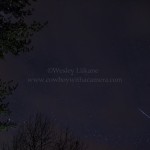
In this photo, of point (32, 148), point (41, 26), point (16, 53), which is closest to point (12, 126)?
point (16, 53)

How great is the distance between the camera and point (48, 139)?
4612 centimetres

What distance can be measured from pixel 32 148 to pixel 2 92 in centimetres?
2683

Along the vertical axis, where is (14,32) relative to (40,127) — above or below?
above

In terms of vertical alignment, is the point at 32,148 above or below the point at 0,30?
below

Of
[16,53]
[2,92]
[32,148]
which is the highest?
[16,53]

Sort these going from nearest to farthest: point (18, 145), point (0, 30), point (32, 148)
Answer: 1. point (0, 30)
2. point (32, 148)
3. point (18, 145)

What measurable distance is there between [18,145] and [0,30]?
32.1 meters

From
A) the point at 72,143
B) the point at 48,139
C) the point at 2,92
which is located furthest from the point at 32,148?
the point at 2,92

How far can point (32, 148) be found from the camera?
4369cm

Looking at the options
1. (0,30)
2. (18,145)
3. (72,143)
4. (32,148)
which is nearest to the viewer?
(0,30)

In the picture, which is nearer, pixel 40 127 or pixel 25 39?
pixel 25 39

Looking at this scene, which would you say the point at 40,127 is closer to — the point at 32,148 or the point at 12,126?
the point at 32,148

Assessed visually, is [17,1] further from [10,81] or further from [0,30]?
[10,81]

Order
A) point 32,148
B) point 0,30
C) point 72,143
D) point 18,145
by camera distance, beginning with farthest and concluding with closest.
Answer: point 72,143 < point 18,145 < point 32,148 < point 0,30
